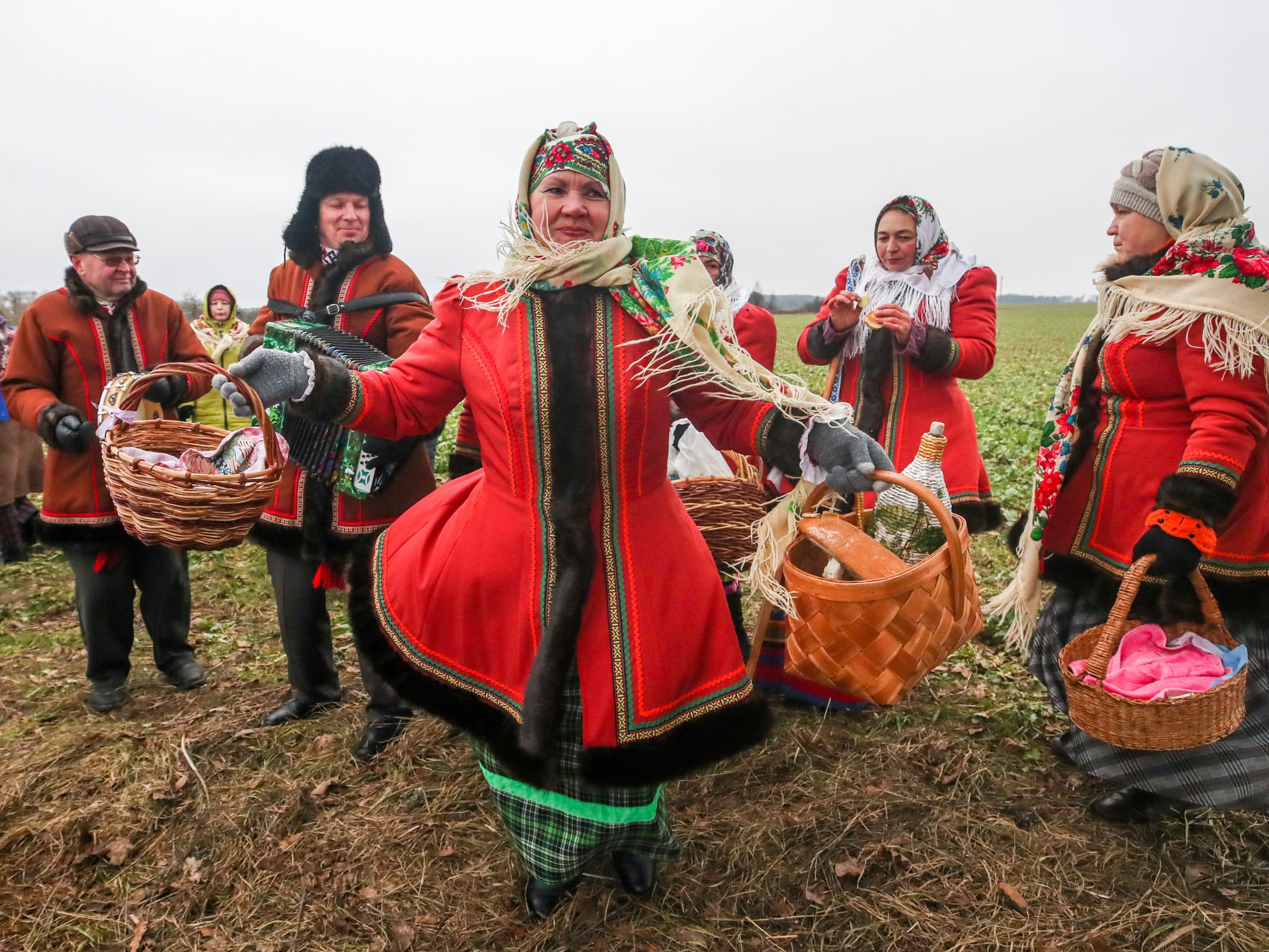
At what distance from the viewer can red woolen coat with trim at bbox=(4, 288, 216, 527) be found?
3326 millimetres

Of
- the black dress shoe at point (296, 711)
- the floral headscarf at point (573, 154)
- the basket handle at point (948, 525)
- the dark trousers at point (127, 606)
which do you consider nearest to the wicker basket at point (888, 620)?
the basket handle at point (948, 525)

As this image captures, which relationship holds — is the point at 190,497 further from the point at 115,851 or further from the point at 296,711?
the point at 296,711

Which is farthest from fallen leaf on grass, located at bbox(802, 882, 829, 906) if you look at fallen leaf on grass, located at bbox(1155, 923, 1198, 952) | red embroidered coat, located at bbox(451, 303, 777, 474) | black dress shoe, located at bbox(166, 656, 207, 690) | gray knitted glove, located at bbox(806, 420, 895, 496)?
black dress shoe, located at bbox(166, 656, 207, 690)

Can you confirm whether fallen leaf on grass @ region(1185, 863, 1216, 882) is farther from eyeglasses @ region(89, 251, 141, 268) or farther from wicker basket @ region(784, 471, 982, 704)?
eyeglasses @ region(89, 251, 141, 268)

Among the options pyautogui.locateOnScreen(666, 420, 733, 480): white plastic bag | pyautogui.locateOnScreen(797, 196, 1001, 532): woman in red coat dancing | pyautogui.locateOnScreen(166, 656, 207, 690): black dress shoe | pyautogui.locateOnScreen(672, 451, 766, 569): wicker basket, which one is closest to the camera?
pyautogui.locateOnScreen(672, 451, 766, 569): wicker basket

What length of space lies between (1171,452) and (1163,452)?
0.02 meters

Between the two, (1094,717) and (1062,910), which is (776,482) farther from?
(1062,910)

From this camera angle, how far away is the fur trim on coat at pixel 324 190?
3096mm

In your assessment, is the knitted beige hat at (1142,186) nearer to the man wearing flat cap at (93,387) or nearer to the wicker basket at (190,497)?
the wicker basket at (190,497)

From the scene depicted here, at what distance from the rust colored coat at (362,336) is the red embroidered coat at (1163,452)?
2368mm

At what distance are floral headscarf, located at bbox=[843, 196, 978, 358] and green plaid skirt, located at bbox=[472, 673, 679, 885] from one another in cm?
210

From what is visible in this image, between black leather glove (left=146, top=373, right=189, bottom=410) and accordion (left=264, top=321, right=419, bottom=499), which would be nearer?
accordion (left=264, top=321, right=419, bottom=499)

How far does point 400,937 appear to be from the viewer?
2340mm

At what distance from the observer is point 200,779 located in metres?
3.04
